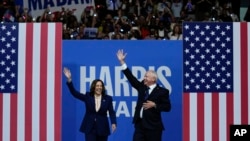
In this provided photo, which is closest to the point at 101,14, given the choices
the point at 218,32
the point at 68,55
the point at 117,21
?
the point at 117,21

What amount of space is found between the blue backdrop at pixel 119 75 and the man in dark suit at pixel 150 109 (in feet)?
3.27

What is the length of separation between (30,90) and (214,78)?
9.64ft

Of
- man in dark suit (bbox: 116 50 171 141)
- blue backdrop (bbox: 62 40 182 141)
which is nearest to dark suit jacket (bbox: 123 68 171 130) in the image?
man in dark suit (bbox: 116 50 171 141)

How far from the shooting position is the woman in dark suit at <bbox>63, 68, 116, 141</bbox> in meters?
10.4

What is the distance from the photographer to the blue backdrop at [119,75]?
36.7 feet

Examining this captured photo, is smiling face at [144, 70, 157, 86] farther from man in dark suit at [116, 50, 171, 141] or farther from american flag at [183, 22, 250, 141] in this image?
american flag at [183, 22, 250, 141]

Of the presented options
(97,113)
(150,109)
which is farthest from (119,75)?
(150,109)

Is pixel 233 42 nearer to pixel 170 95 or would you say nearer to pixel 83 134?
pixel 170 95

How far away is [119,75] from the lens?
11289 mm

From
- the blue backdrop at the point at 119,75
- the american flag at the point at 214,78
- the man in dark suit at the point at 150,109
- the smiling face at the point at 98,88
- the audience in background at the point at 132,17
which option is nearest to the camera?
the man in dark suit at the point at 150,109

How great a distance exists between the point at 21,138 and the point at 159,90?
2.33 meters

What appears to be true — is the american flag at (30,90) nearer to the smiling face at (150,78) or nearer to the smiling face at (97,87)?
the smiling face at (97,87)

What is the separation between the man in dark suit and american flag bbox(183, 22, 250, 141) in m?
0.40

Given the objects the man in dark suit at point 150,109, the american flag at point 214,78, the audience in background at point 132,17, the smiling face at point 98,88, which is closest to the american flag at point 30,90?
the smiling face at point 98,88
